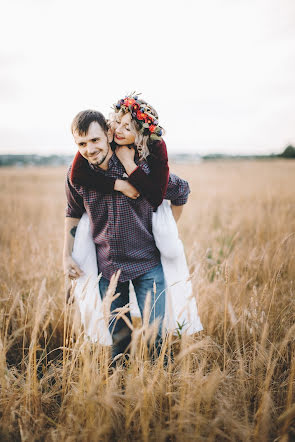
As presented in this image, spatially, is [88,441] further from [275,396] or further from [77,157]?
[77,157]

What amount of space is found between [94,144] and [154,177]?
38cm

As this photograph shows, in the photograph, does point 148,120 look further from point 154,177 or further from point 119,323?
point 119,323

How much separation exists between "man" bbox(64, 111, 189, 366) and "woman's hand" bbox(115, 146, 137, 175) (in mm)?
60

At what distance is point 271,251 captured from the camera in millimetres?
2910

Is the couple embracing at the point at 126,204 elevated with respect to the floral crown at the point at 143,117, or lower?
lower

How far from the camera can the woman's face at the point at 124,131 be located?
1390mm

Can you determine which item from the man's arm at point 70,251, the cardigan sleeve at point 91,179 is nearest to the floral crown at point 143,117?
the cardigan sleeve at point 91,179

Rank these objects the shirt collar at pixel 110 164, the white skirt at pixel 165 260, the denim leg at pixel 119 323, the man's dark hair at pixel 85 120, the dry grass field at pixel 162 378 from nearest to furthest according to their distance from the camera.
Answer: the dry grass field at pixel 162 378 → the man's dark hair at pixel 85 120 → the shirt collar at pixel 110 164 → the white skirt at pixel 165 260 → the denim leg at pixel 119 323

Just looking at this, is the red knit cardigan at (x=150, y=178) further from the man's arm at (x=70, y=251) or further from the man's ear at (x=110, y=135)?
the man's arm at (x=70, y=251)

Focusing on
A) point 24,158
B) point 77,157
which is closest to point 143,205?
point 77,157

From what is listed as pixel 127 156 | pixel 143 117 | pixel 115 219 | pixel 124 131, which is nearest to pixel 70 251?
pixel 115 219

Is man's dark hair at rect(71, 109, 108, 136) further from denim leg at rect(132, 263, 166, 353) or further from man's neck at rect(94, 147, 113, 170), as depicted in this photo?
denim leg at rect(132, 263, 166, 353)

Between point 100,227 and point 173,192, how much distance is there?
1.76ft

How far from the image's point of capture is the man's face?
1353 millimetres
